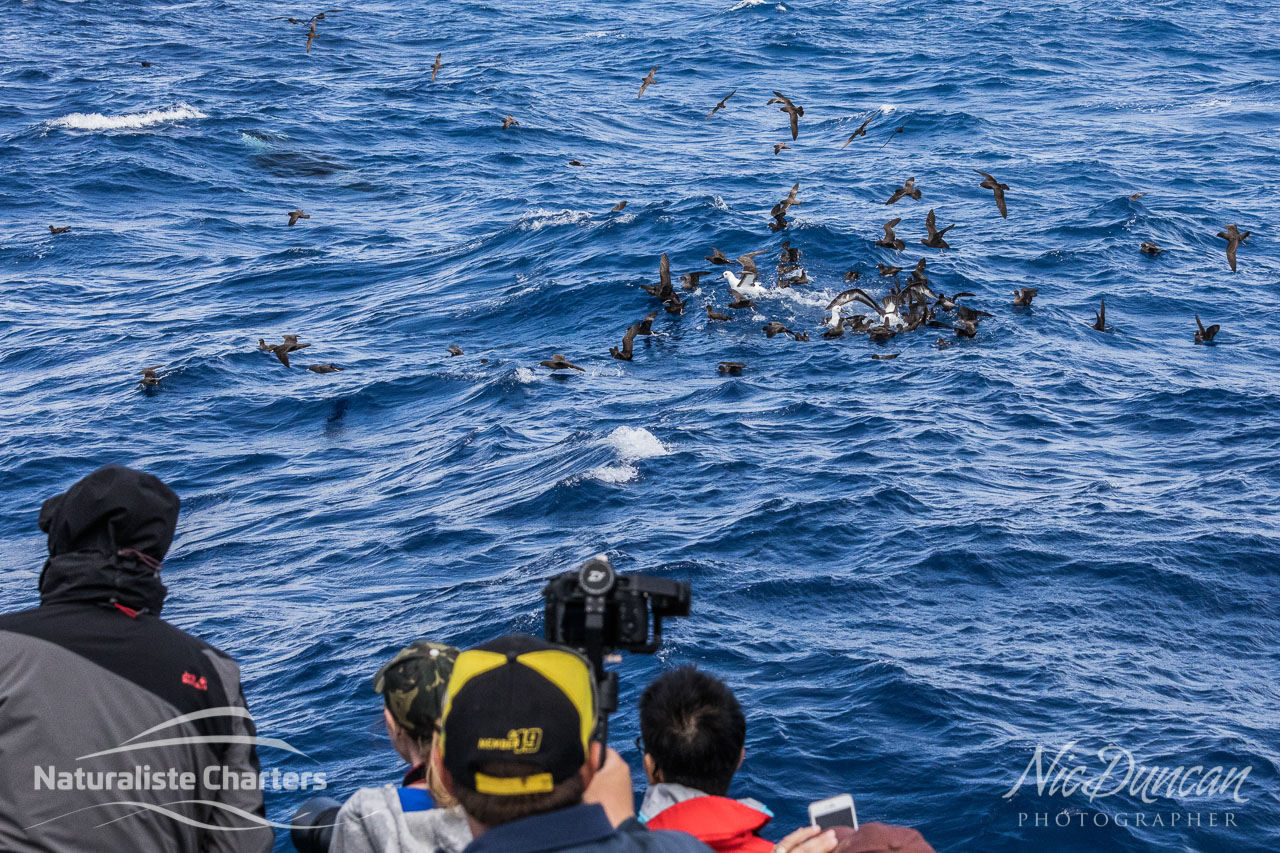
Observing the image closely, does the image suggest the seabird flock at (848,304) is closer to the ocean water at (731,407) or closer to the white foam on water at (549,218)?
the ocean water at (731,407)

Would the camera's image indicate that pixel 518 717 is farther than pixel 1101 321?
No

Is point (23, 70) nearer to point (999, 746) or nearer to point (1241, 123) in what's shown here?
point (1241, 123)

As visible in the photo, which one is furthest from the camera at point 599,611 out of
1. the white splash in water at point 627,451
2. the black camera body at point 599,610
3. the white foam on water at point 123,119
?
the white foam on water at point 123,119

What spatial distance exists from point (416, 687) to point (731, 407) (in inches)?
484

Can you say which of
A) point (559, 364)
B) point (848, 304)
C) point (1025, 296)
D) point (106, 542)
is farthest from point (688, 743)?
point (1025, 296)

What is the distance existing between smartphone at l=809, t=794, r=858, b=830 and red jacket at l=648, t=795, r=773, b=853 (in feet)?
0.50

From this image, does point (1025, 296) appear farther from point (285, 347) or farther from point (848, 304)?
point (285, 347)

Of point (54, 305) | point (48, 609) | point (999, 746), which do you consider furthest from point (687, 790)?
point (54, 305)

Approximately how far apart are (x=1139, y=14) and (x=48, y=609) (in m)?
53.4

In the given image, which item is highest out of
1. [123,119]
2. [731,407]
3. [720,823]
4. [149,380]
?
[720,823]

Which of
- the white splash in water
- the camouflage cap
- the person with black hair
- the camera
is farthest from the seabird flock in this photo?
the camera

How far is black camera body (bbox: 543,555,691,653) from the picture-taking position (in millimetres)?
3408

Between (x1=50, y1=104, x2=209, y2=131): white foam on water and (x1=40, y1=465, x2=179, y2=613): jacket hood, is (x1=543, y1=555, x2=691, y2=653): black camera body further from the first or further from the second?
(x1=50, y1=104, x2=209, y2=131): white foam on water

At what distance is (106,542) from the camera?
3.80 m
